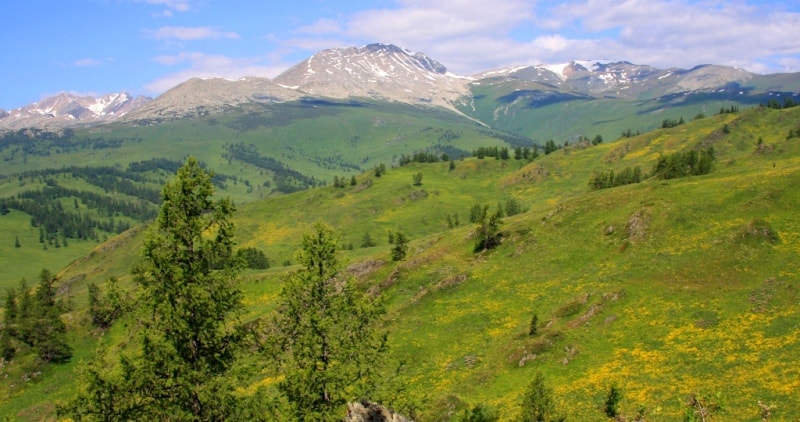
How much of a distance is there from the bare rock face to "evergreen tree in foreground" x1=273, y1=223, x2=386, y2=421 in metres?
0.44

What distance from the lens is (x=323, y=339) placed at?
2553 cm

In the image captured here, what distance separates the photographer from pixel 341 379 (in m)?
24.9

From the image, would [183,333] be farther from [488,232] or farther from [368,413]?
[488,232]

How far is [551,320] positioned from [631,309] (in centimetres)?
780

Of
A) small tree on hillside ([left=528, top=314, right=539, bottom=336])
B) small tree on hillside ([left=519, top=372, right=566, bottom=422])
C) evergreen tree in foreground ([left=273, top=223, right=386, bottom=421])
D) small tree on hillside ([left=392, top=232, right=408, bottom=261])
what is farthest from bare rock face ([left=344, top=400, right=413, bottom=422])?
small tree on hillside ([left=392, top=232, right=408, bottom=261])

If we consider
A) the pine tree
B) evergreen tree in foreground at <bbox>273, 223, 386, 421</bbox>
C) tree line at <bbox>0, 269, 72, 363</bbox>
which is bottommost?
tree line at <bbox>0, 269, 72, 363</bbox>

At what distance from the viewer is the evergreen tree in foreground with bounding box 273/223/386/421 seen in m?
24.4

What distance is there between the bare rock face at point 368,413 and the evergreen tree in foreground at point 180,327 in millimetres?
6479

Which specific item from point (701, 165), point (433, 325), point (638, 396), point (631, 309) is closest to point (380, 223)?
point (701, 165)

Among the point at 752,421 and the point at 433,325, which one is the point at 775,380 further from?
the point at 433,325

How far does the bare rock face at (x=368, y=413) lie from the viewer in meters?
24.3

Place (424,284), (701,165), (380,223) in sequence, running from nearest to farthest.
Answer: (424,284) < (701,165) < (380,223)

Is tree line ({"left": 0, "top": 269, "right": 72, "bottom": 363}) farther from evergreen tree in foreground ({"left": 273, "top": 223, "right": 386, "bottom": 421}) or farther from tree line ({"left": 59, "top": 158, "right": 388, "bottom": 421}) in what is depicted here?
tree line ({"left": 59, "top": 158, "right": 388, "bottom": 421})

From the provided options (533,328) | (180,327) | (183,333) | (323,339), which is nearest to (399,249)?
(533,328)
